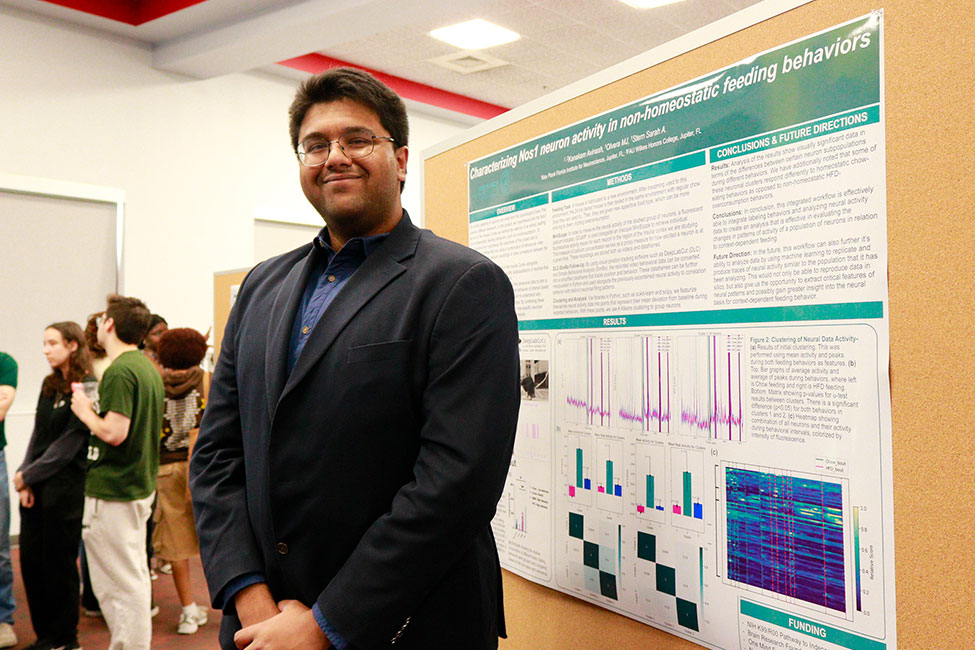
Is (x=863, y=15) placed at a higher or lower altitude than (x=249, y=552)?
higher

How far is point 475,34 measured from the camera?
578 centimetres

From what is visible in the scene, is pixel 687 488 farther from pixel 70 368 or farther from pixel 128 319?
pixel 70 368

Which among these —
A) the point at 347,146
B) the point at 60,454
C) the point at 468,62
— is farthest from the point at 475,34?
the point at 347,146

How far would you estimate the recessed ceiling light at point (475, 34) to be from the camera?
5.62 metres

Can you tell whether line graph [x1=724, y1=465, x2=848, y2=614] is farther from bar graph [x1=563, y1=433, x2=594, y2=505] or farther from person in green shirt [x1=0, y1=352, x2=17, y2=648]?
person in green shirt [x1=0, y1=352, x2=17, y2=648]

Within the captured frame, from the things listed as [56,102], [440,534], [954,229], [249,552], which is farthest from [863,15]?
[56,102]

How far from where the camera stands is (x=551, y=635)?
1568 mm

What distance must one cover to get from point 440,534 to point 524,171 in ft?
2.75

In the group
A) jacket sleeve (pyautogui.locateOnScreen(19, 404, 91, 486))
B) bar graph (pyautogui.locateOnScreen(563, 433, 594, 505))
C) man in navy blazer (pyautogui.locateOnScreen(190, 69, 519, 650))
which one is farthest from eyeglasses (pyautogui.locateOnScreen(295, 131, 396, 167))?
jacket sleeve (pyautogui.locateOnScreen(19, 404, 91, 486))

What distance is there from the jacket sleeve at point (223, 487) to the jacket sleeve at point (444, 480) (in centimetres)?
21

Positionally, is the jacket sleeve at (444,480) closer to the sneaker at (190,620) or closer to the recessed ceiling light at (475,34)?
the sneaker at (190,620)

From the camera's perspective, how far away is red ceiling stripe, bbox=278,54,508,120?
6426 millimetres

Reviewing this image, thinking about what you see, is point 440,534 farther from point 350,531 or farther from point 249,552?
point 249,552

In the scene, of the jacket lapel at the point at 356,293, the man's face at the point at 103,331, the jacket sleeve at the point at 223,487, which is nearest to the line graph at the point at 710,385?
the jacket lapel at the point at 356,293
